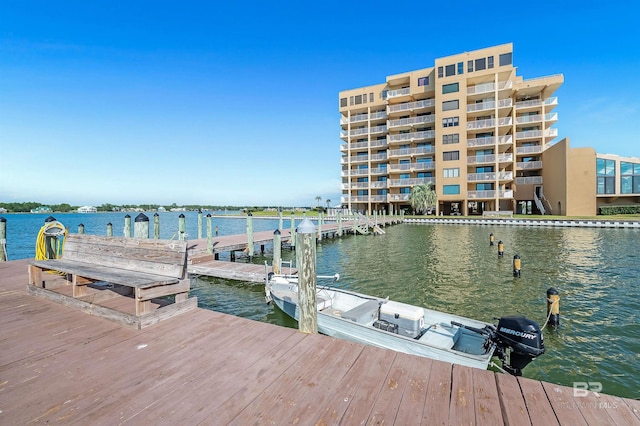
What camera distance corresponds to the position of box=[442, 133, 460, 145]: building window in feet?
148

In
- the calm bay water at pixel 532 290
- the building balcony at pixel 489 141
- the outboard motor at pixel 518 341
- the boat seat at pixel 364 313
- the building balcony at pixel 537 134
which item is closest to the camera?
the outboard motor at pixel 518 341

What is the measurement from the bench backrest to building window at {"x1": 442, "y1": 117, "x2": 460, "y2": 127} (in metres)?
48.4

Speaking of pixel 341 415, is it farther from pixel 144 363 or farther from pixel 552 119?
pixel 552 119

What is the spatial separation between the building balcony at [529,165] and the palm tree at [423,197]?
13301 millimetres

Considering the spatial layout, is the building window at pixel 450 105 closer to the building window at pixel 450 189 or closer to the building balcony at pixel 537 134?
the building balcony at pixel 537 134

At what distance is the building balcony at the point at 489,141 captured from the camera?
1705 inches

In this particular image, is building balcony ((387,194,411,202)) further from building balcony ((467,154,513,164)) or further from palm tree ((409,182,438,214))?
building balcony ((467,154,513,164))

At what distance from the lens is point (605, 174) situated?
39531mm

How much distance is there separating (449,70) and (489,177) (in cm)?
1773

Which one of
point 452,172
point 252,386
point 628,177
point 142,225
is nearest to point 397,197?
point 452,172

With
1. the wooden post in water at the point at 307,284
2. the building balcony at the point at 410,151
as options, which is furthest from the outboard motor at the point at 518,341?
the building balcony at the point at 410,151

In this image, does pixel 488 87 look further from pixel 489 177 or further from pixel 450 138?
pixel 489 177

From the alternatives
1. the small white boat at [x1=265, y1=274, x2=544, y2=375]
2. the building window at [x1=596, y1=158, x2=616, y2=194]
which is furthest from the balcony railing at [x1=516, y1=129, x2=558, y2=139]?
the small white boat at [x1=265, y1=274, x2=544, y2=375]

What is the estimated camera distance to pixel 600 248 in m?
19.1
